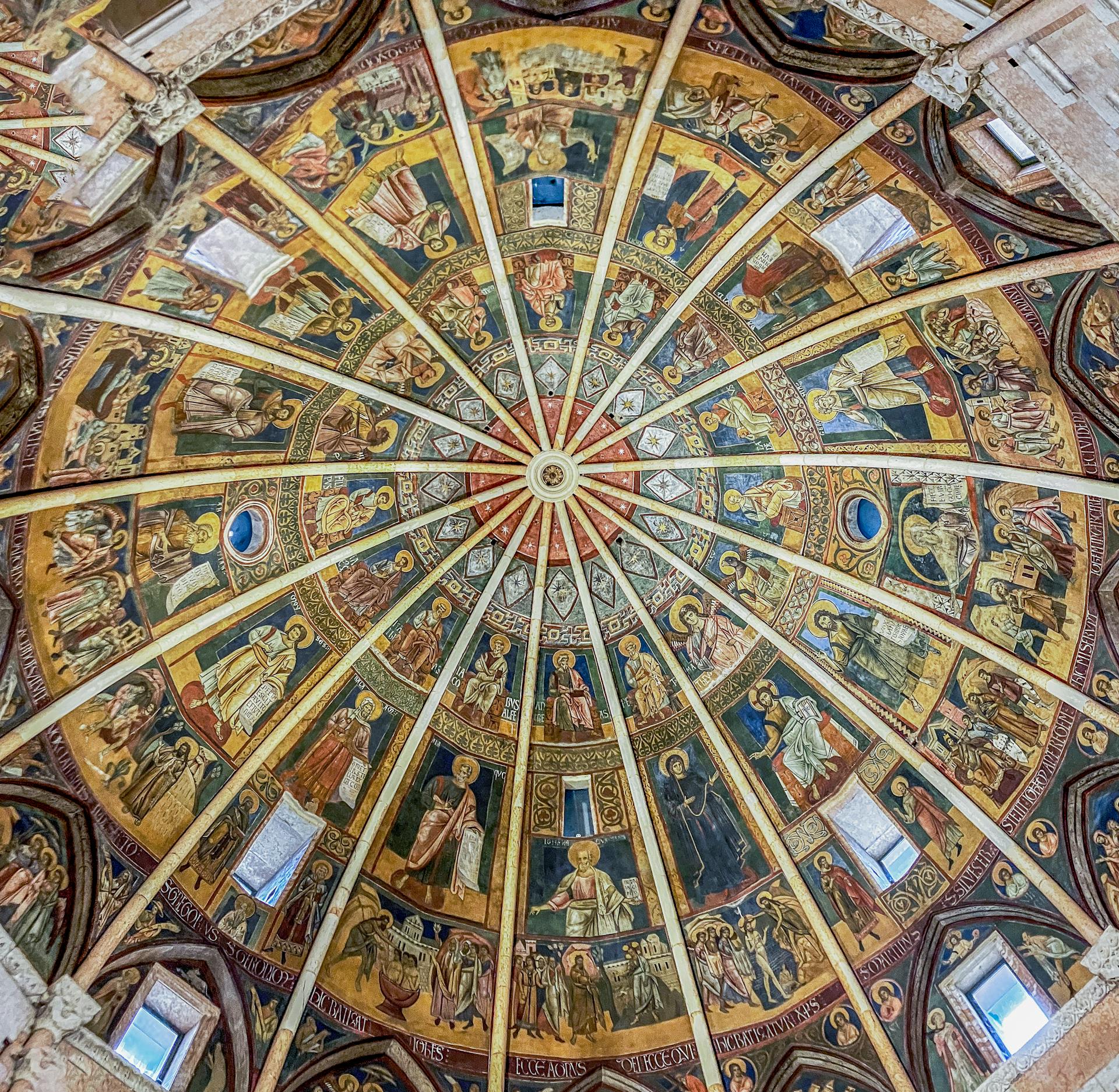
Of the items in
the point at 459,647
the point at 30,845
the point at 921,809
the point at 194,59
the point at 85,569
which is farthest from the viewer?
the point at 459,647

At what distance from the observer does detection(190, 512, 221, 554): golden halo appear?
62.3 ft

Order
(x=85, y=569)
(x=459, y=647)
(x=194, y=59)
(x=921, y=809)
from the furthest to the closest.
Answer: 1. (x=459, y=647)
2. (x=921, y=809)
3. (x=85, y=569)
4. (x=194, y=59)

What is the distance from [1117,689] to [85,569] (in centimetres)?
1405

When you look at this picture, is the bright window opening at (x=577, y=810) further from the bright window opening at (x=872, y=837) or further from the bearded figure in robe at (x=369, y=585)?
the bearded figure in robe at (x=369, y=585)

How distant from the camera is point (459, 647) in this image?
21.6 metres

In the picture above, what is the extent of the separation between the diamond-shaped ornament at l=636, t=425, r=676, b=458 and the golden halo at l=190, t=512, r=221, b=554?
6995 mm

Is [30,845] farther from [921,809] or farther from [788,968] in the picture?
[921,809]

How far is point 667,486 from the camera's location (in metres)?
21.6

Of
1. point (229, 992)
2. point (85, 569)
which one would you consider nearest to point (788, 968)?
point (229, 992)

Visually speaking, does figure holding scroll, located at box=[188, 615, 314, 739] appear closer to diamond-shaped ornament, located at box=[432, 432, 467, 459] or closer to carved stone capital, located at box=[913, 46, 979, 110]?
diamond-shaped ornament, located at box=[432, 432, 467, 459]

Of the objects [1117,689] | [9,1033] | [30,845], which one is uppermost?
[1117,689]

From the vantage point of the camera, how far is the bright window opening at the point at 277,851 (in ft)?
62.1

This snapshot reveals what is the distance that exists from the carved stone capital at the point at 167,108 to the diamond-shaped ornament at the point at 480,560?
10.1 metres

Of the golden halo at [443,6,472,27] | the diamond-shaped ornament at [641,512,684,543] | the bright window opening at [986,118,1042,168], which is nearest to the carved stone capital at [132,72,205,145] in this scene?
the golden halo at [443,6,472,27]
